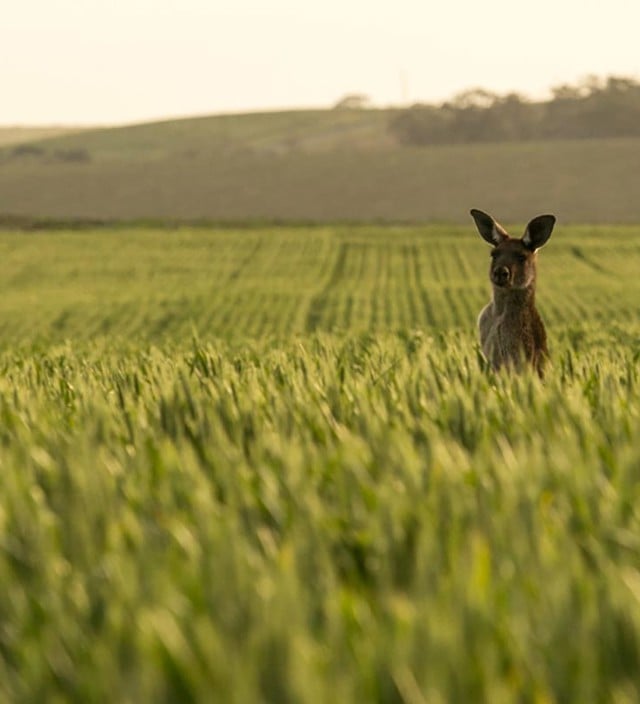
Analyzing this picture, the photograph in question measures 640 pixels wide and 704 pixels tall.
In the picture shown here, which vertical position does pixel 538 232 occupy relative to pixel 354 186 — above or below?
above

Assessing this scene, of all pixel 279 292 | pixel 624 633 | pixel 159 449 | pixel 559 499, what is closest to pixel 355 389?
pixel 159 449

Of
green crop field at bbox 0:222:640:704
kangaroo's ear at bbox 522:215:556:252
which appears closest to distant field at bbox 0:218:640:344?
kangaroo's ear at bbox 522:215:556:252

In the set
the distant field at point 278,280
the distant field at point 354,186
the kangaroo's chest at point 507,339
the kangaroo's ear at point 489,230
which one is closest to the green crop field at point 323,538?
the kangaroo's chest at point 507,339

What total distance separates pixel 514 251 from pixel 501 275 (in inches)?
8.1

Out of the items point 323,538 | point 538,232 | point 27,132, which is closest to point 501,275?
point 538,232

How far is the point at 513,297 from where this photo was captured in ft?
26.2

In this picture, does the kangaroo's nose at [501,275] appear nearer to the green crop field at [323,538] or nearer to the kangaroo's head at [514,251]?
the kangaroo's head at [514,251]

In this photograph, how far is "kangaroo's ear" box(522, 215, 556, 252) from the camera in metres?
7.79

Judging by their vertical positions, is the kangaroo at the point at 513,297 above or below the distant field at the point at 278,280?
above

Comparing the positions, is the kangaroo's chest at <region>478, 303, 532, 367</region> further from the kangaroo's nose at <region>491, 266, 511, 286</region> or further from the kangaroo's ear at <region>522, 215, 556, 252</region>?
the kangaroo's ear at <region>522, 215, 556, 252</region>

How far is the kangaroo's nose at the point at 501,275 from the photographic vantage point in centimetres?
782

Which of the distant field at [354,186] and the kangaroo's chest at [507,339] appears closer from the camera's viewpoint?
the kangaroo's chest at [507,339]

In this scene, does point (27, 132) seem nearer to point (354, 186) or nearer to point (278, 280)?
point (354, 186)

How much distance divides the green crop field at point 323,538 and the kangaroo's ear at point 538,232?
1174 millimetres
